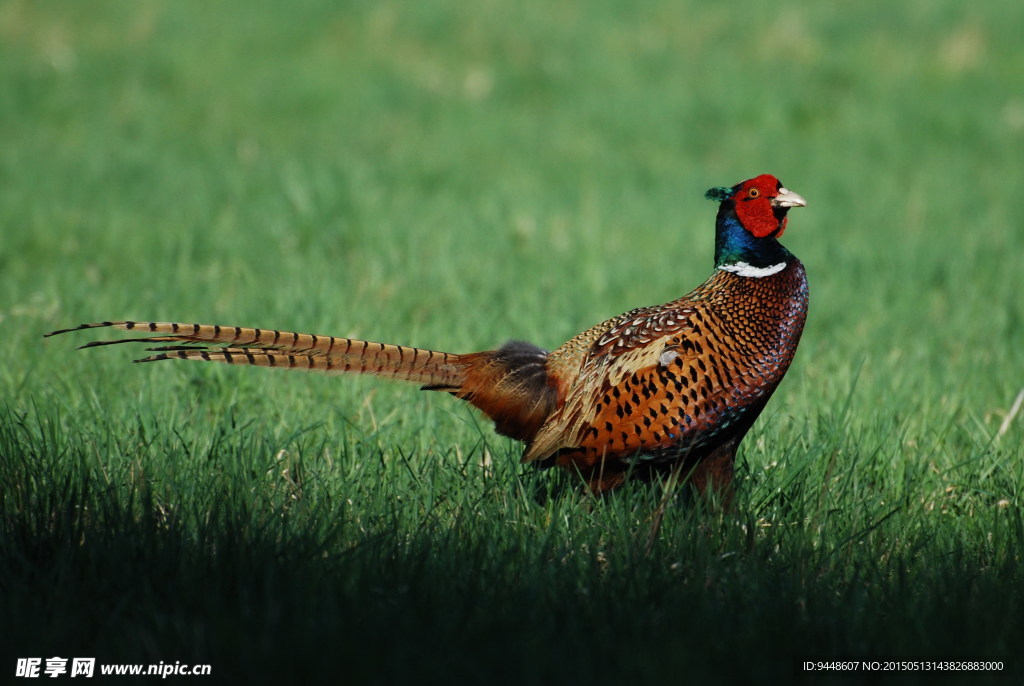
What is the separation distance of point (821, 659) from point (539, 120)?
7708 millimetres

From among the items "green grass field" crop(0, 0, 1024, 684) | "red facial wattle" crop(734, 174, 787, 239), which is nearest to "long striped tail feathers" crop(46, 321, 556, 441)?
"green grass field" crop(0, 0, 1024, 684)

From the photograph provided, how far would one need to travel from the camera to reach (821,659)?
2387 mm

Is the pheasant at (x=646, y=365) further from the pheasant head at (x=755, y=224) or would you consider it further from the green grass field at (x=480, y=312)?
the green grass field at (x=480, y=312)

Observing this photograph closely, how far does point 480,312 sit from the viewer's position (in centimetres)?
536

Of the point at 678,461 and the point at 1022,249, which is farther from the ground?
the point at 1022,249

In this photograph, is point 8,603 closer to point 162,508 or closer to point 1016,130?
point 162,508

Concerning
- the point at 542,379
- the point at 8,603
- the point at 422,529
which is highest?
the point at 542,379

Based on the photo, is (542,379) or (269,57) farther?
(269,57)

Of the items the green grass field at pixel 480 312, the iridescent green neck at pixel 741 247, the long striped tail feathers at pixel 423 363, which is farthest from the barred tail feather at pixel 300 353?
the iridescent green neck at pixel 741 247

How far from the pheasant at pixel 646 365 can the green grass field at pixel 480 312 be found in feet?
0.59

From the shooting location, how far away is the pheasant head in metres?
3.24

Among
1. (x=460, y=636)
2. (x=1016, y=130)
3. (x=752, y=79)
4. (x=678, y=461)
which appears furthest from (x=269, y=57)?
(x=460, y=636)

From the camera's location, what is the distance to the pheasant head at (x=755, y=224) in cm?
324

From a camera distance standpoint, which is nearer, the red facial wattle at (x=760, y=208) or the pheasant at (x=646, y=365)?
the pheasant at (x=646, y=365)
